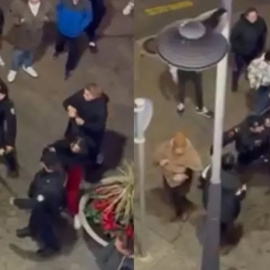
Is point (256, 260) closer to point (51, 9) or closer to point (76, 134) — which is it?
point (76, 134)

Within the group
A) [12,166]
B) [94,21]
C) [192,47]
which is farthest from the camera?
[94,21]

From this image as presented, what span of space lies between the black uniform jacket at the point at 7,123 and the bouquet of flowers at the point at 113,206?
0.71 m

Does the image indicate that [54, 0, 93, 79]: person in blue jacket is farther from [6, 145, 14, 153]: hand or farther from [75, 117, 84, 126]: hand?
[75, 117, 84, 126]: hand

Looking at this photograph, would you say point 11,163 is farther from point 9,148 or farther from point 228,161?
point 228,161

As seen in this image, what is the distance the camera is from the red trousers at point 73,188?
828cm

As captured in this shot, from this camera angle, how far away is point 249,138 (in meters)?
8.27

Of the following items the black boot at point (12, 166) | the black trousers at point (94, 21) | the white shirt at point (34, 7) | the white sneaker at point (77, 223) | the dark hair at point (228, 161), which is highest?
the white shirt at point (34, 7)

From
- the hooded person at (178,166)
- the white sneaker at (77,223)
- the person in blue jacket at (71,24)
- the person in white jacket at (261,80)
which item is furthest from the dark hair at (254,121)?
the person in blue jacket at (71,24)

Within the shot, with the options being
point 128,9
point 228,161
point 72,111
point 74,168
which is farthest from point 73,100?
point 128,9

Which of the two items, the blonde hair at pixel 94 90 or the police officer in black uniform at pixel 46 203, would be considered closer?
the police officer in black uniform at pixel 46 203

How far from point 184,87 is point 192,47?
234 cm

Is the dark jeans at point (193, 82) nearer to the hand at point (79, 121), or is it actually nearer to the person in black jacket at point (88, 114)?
the person in black jacket at point (88, 114)

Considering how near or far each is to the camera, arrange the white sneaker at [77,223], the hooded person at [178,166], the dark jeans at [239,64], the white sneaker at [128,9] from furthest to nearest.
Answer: the white sneaker at [128,9], the dark jeans at [239,64], the white sneaker at [77,223], the hooded person at [178,166]

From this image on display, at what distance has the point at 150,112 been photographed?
8742 mm
